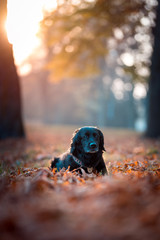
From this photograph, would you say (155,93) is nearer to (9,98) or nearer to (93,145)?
(9,98)

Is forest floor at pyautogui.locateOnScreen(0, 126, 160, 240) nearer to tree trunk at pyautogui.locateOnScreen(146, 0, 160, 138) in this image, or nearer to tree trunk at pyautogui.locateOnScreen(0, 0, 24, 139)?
tree trunk at pyautogui.locateOnScreen(0, 0, 24, 139)

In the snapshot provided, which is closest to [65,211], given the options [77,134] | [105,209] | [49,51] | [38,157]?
[105,209]

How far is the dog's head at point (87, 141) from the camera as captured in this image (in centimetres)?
420

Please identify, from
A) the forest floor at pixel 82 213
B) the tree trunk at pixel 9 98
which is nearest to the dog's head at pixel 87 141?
the forest floor at pixel 82 213

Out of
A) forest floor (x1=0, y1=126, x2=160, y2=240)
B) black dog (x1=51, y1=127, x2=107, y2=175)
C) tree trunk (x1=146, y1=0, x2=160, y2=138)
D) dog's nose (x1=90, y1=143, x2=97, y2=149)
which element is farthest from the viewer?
tree trunk (x1=146, y1=0, x2=160, y2=138)

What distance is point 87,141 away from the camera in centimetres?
432

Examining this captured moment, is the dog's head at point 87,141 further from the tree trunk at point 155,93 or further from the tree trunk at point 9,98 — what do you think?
the tree trunk at point 155,93

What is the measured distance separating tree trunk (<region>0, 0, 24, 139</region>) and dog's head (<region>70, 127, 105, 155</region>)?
8115mm

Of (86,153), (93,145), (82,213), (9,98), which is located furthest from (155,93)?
(82,213)

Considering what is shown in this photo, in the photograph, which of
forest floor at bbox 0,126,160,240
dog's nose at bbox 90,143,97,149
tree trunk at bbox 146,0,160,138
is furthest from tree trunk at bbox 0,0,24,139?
forest floor at bbox 0,126,160,240

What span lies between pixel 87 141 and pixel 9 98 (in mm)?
8872

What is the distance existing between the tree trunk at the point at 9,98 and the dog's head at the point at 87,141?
8115 millimetres

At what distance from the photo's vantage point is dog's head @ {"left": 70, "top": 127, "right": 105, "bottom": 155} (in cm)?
420

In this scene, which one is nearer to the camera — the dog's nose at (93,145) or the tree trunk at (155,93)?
the dog's nose at (93,145)
